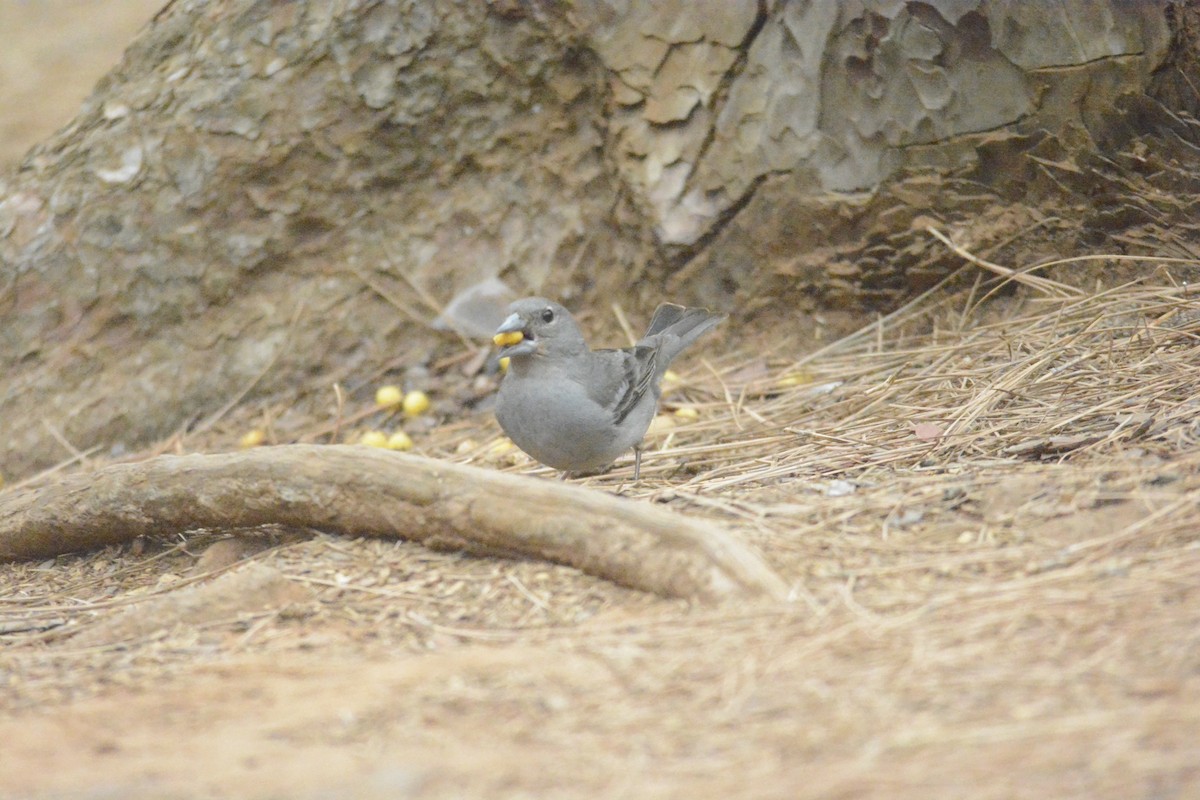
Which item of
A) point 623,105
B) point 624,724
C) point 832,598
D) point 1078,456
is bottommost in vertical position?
point 1078,456

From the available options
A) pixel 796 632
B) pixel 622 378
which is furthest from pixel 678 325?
pixel 796 632

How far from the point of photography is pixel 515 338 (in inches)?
193

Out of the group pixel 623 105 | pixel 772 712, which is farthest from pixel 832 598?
pixel 623 105

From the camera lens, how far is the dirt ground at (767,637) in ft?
7.44

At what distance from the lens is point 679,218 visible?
6.21 metres

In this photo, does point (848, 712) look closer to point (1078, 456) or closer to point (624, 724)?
point (624, 724)

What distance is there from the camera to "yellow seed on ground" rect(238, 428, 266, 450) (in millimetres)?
5883

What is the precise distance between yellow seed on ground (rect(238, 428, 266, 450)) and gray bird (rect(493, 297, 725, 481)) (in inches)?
62.7

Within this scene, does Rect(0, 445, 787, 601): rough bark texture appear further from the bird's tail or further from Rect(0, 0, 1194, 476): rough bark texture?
the bird's tail

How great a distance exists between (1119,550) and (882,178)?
2986 millimetres

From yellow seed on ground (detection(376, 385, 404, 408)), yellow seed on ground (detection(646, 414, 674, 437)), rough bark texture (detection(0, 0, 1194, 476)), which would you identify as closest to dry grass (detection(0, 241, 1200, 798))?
yellow seed on ground (detection(646, 414, 674, 437))

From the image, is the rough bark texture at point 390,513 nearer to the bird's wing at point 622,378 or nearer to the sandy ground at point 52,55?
the bird's wing at point 622,378

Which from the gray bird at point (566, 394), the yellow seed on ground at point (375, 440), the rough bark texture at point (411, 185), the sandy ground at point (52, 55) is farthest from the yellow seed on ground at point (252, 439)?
the sandy ground at point (52, 55)

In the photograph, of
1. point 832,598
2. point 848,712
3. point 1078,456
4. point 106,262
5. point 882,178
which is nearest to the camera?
point 848,712
